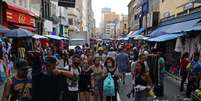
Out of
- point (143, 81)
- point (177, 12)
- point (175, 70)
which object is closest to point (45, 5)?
point (177, 12)

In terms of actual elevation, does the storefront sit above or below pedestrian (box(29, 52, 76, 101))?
above

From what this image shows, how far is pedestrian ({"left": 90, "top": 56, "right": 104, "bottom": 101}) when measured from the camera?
38.8 feet

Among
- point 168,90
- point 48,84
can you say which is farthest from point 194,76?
point 48,84

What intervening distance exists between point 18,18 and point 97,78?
24.7m

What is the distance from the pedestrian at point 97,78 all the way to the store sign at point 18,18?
69.5ft

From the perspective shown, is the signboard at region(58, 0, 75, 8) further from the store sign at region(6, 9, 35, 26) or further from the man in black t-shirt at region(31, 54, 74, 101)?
the man in black t-shirt at region(31, 54, 74, 101)

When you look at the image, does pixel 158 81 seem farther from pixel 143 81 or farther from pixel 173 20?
pixel 173 20

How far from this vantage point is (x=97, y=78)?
39.0ft

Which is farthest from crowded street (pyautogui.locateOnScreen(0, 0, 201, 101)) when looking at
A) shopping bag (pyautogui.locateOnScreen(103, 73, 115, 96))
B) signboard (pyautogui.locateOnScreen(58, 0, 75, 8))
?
signboard (pyautogui.locateOnScreen(58, 0, 75, 8))

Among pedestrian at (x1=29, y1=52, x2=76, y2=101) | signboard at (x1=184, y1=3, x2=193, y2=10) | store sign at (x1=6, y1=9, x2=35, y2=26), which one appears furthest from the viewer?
store sign at (x1=6, y1=9, x2=35, y2=26)

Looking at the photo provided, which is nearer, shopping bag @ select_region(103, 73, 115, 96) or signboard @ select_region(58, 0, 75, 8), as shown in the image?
shopping bag @ select_region(103, 73, 115, 96)

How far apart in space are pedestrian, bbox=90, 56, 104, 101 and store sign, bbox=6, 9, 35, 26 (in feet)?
69.5

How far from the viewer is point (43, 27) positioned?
A: 52.9 meters

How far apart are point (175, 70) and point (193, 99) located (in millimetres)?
14622
